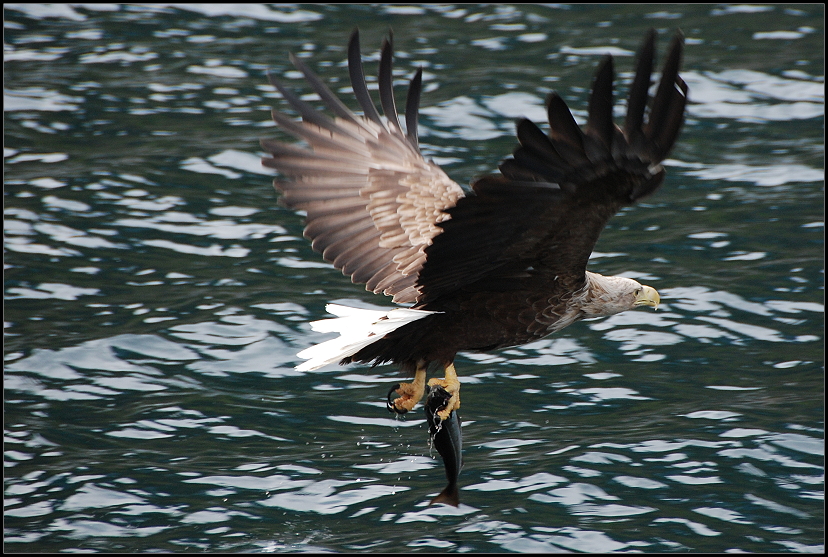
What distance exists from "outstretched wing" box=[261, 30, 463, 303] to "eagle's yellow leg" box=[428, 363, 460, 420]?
0.43 m

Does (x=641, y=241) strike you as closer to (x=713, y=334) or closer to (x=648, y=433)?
(x=713, y=334)

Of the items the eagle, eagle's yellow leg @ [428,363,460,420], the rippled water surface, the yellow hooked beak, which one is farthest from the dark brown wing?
the rippled water surface

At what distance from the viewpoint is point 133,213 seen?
6.95m

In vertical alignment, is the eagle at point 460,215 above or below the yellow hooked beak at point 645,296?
above

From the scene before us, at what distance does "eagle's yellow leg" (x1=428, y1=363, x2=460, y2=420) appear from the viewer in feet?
13.0

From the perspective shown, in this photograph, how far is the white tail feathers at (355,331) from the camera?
3859 millimetres

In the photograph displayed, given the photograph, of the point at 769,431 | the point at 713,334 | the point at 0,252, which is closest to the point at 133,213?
the point at 0,252

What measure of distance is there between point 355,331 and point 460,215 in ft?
2.60

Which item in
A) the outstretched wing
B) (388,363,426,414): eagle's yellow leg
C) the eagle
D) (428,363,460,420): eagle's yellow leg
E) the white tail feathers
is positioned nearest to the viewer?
the eagle

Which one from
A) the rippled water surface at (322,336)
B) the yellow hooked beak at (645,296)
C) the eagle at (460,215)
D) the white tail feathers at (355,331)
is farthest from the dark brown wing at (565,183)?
the rippled water surface at (322,336)

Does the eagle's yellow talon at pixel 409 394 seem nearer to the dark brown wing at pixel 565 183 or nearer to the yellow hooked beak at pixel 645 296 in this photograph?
the dark brown wing at pixel 565 183

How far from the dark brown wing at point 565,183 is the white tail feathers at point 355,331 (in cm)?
22

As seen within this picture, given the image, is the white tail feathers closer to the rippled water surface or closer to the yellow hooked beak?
the rippled water surface

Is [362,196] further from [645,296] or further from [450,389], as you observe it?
[645,296]
